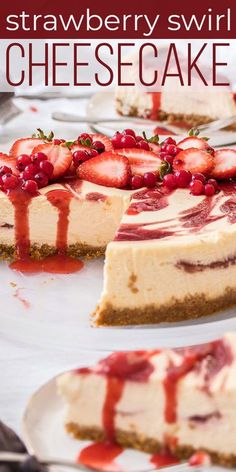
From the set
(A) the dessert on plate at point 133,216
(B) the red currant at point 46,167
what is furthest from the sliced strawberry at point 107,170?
(B) the red currant at point 46,167

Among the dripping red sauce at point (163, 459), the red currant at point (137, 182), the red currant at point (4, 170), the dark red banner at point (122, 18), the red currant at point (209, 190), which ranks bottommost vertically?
the dripping red sauce at point (163, 459)

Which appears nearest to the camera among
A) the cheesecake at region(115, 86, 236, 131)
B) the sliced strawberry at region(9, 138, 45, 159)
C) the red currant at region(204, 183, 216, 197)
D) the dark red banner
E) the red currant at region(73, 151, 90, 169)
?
the red currant at region(204, 183, 216, 197)

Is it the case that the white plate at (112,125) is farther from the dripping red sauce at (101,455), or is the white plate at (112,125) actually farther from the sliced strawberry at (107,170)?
the dripping red sauce at (101,455)

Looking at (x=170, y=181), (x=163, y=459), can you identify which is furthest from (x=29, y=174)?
(x=163, y=459)

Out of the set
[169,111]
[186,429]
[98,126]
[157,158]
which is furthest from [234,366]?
[169,111]

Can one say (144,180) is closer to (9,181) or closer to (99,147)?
(99,147)

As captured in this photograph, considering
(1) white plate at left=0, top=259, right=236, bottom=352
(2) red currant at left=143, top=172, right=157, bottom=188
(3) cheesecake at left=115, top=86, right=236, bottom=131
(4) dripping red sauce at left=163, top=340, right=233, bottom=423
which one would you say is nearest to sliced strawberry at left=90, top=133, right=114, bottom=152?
(2) red currant at left=143, top=172, right=157, bottom=188

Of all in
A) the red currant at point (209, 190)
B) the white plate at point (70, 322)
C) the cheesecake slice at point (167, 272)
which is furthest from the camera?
the red currant at point (209, 190)

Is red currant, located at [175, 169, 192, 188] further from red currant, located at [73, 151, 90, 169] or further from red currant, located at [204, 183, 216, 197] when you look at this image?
red currant, located at [73, 151, 90, 169]
